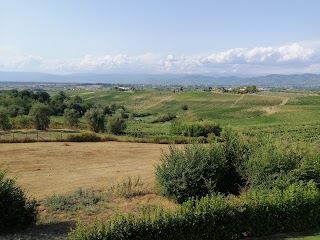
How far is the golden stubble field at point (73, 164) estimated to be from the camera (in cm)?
2148

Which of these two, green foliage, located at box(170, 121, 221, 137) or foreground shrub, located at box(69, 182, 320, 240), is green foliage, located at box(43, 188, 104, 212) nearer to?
foreground shrub, located at box(69, 182, 320, 240)

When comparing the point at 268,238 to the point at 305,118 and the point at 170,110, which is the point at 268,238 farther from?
the point at 170,110

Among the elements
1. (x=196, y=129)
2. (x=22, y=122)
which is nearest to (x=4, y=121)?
(x=22, y=122)

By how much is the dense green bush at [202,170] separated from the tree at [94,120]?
44.4m

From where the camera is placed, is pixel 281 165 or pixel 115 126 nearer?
pixel 281 165

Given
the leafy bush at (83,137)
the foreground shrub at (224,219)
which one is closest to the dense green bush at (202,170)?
the foreground shrub at (224,219)

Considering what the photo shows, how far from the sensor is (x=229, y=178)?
1895 centimetres

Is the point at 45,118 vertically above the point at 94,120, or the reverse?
the point at 45,118

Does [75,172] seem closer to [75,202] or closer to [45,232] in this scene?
[75,202]

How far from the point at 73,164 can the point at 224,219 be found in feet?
60.2

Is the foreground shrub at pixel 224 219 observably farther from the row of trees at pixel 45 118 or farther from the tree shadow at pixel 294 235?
the row of trees at pixel 45 118

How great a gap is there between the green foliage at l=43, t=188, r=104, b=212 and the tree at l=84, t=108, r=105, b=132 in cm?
4323

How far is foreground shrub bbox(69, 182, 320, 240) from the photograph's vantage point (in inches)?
436

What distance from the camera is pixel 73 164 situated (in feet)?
93.2
